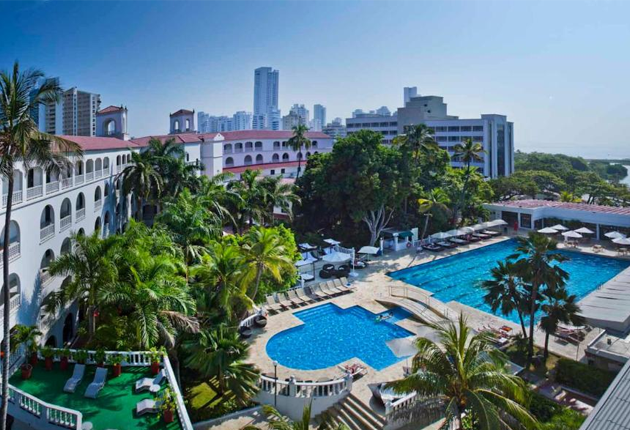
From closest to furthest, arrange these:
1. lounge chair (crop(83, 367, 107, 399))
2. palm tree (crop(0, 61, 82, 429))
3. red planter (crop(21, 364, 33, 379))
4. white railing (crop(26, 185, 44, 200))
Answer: palm tree (crop(0, 61, 82, 429)) → lounge chair (crop(83, 367, 107, 399)) → red planter (crop(21, 364, 33, 379)) → white railing (crop(26, 185, 44, 200))

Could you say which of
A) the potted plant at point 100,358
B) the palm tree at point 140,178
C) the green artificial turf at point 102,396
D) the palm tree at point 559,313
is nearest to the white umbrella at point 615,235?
the palm tree at point 559,313

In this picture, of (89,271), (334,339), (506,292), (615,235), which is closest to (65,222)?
(89,271)

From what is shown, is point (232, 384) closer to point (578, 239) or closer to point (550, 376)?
point (550, 376)

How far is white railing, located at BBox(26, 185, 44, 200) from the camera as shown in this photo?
18.7m

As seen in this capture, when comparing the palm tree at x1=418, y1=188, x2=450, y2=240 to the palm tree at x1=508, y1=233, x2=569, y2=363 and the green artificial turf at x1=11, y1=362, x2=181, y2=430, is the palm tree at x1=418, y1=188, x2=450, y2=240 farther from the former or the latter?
the green artificial turf at x1=11, y1=362, x2=181, y2=430

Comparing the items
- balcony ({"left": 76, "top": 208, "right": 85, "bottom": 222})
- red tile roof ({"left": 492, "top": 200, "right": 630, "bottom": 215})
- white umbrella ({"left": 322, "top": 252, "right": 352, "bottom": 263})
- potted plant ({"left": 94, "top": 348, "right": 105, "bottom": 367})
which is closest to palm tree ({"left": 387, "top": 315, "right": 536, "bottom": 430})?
potted plant ({"left": 94, "top": 348, "right": 105, "bottom": 367})

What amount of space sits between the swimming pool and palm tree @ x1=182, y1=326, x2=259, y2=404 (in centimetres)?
1722

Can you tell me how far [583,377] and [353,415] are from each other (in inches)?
381

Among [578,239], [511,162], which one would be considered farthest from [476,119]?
[578,239]

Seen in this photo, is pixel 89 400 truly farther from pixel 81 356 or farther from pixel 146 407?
pixel 81 356

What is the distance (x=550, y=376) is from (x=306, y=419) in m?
13.3

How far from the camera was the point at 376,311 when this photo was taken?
2516cm

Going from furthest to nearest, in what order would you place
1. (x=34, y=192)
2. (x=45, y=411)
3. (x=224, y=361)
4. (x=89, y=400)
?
1. (x=34, y=192)
2. (x=224, y=361)
3. (x=89, y=400)
4. (x=45, y=411)

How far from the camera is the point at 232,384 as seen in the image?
1494 cm
